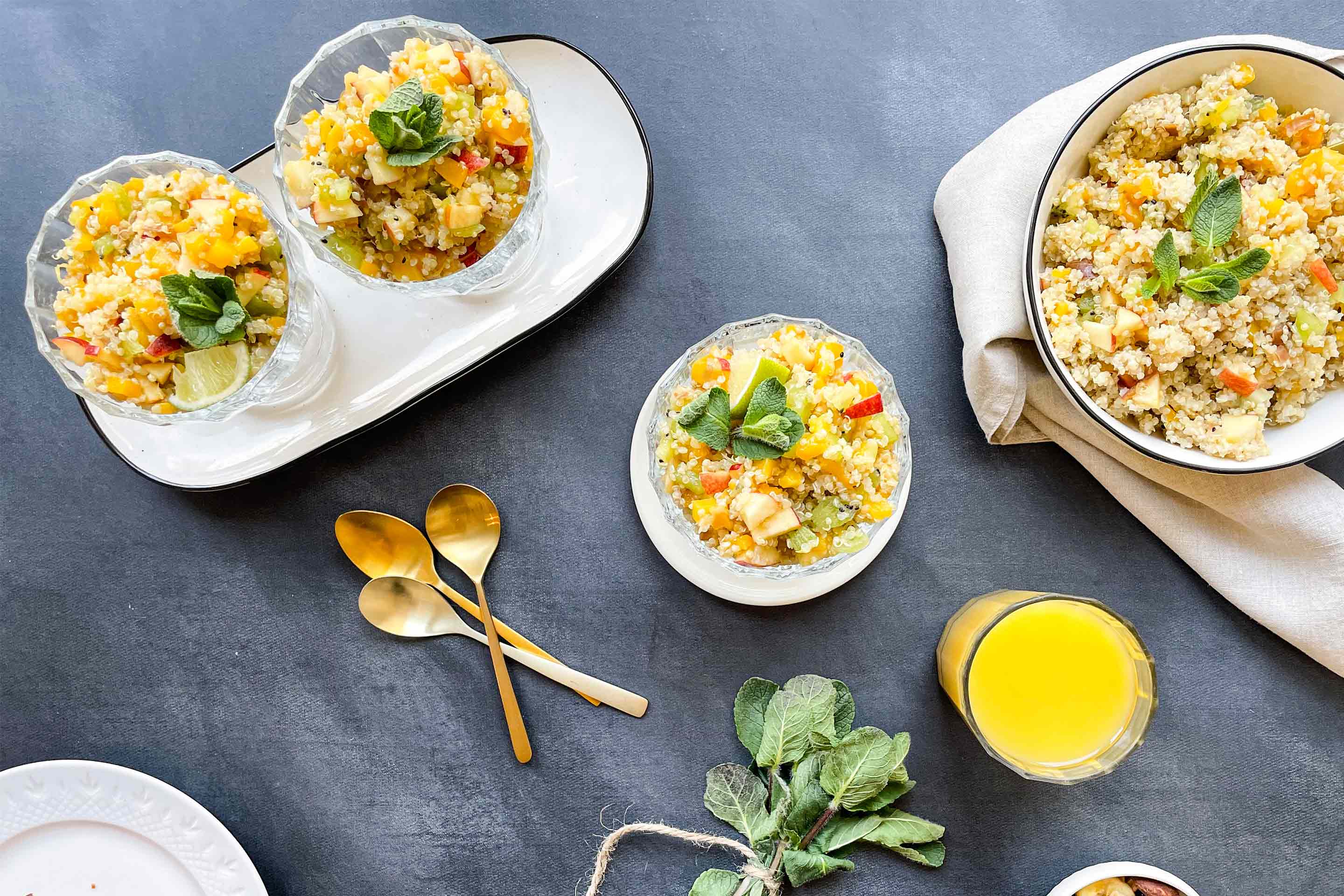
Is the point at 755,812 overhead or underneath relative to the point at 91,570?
underneath

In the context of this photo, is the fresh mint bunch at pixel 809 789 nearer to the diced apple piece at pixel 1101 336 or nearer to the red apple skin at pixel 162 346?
the diced apple piece at pixel 1101 336

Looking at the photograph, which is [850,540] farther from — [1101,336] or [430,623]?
[430,623]

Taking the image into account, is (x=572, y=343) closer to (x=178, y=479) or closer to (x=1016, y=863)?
(x=178, y=479)

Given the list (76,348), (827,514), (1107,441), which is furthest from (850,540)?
(76,348)

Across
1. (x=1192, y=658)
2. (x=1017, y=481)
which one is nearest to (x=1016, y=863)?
(x=1192, y=658)

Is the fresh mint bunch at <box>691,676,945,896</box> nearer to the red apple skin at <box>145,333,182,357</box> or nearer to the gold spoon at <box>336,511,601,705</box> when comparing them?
the gold spoon at <box>336,511,601,705</box>

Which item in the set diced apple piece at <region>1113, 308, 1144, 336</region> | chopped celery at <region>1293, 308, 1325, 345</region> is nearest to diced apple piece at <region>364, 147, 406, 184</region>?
diced apple piece at <region>1113, 308, 1144, 336</region>

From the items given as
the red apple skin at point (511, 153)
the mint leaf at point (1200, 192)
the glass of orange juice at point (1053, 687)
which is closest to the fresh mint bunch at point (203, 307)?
the red apple skin at point (511, 153)
